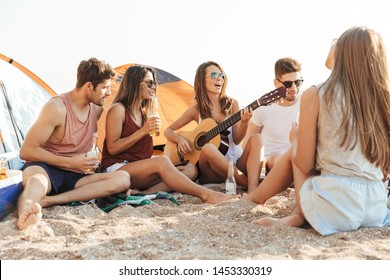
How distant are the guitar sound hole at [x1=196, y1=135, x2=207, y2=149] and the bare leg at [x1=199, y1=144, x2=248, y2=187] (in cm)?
23

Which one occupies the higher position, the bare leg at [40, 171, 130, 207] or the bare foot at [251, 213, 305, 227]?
the bare foot at [251, 213, 305, 227]

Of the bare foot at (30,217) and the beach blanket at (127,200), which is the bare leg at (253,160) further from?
the bare foot at (30,217)

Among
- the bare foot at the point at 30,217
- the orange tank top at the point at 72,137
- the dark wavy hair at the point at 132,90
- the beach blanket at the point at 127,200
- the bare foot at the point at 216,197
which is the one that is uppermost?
the dark wavy hair at the point at 132,90

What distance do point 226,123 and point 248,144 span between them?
311mm

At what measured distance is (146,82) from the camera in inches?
160

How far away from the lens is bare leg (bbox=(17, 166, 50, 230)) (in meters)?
2.73

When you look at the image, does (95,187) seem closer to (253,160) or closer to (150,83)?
(150,83)

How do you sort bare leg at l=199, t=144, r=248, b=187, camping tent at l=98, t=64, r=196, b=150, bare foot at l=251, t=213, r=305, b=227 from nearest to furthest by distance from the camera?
bare foot at l=251, t=213, r=305, b=227
bare leg at l=199, t=144, r=248, b=187
camping tent at l=98, t=64, r=196, b=150

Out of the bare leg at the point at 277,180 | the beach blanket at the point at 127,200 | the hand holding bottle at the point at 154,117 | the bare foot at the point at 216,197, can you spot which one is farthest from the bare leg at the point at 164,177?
the bare leg at the point at 277,180

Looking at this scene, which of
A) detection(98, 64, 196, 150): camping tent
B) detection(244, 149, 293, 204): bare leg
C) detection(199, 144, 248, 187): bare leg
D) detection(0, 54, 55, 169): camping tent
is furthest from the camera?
detection(98, 64, 196, 150): camping tent

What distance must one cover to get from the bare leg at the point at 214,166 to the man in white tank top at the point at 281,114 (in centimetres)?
37

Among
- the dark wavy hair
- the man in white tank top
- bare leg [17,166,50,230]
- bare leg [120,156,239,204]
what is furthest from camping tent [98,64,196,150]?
bare leg [17,166,50,230]

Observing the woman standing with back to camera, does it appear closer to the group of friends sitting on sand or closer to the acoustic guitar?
the group of friends sitting on sand

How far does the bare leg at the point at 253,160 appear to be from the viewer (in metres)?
3.87
